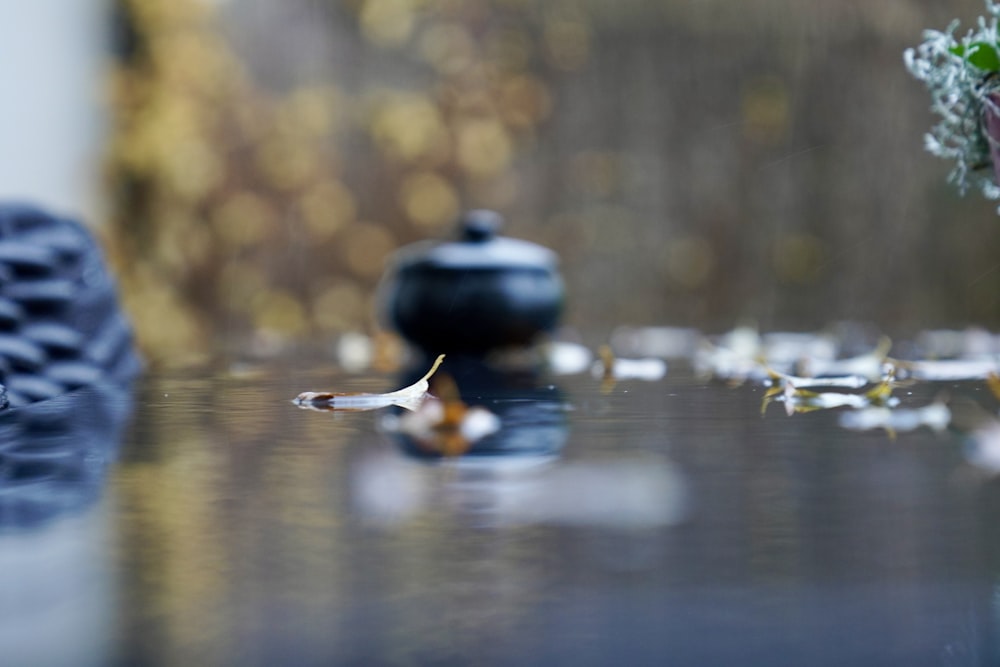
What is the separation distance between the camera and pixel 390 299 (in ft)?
5.88

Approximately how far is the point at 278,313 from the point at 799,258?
70.5 inches

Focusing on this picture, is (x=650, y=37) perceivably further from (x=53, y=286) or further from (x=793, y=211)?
(x=53, y=286)

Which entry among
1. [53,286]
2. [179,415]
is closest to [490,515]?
[179,415]

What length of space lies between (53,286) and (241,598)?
978 mm

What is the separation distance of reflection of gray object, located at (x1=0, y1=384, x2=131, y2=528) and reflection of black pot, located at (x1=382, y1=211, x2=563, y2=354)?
0.61m

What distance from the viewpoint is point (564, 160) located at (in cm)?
406

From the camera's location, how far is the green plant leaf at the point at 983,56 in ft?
3.34

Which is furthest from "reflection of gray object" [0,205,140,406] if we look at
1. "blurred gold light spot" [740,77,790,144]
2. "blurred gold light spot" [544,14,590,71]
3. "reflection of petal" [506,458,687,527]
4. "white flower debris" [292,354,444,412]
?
"blurred gold light spot" [740,77,790,144]

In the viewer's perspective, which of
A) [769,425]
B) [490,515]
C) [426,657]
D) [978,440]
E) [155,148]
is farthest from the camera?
[155,148]

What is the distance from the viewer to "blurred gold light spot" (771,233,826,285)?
13.4ft

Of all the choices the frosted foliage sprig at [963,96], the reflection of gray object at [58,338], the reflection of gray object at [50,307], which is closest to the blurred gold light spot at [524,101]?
the reflection of gray object at [58,338]

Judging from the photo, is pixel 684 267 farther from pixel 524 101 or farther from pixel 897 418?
pixel 897 418

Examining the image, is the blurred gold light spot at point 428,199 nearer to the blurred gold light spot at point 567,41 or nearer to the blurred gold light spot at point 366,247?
the blurred gold light spot at point 366,247

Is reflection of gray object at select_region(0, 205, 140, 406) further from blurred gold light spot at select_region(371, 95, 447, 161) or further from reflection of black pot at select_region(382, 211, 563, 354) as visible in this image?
blurred gold light spot at select_region(371, 95, 447, 161)
